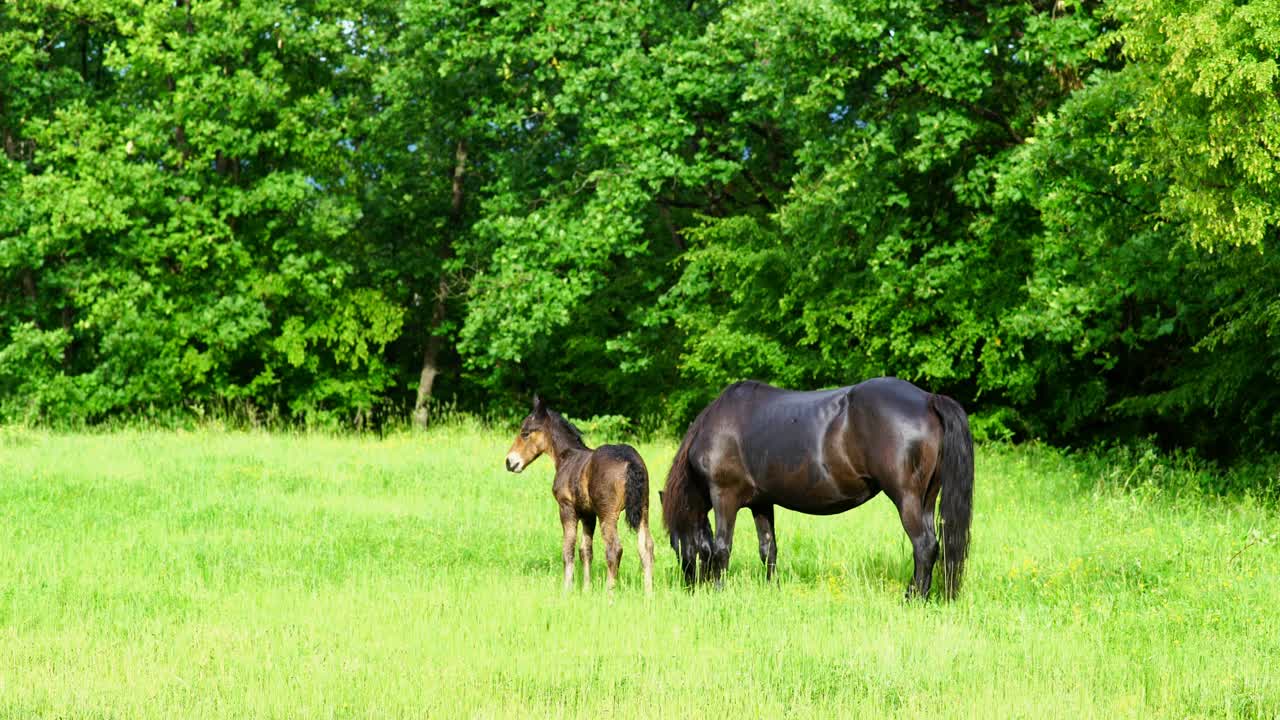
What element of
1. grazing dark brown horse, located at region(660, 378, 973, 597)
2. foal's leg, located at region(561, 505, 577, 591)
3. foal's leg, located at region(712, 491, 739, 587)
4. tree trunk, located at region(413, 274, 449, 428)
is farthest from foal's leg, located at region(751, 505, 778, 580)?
tree trunk, located at region(413, 274, 449, 428)

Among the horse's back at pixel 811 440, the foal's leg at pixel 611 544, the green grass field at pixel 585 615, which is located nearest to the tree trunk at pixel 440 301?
the green grass field at pixel 585 615

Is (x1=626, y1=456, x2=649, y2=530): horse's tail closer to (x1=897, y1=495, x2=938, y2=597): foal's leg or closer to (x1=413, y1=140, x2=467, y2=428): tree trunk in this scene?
(x1=897, y1=495, x2=938, y2=597): foal's leg

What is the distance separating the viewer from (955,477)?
9227 mm

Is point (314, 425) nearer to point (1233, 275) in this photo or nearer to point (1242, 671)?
point (1233, 275)

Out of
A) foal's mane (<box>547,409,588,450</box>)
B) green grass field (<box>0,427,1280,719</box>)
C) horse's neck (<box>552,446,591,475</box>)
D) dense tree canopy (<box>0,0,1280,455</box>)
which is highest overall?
dense tree canopy (<box>0,0,1280,455</box>)

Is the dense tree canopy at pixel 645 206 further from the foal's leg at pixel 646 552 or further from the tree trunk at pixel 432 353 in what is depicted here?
the foal's leg at pixel 646 552

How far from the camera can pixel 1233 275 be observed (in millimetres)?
15656

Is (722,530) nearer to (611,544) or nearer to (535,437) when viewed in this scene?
(611,544)

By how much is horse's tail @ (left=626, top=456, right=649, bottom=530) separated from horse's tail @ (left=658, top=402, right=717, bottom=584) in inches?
27.8

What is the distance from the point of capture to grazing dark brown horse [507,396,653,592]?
31.0 ft

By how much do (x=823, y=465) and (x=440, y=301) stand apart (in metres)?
21.5

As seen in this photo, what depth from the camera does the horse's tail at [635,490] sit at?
30.9ft

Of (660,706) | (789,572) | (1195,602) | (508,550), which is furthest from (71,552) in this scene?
(1195,602)

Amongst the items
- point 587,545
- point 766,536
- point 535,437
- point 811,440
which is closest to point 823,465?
point 811,440
